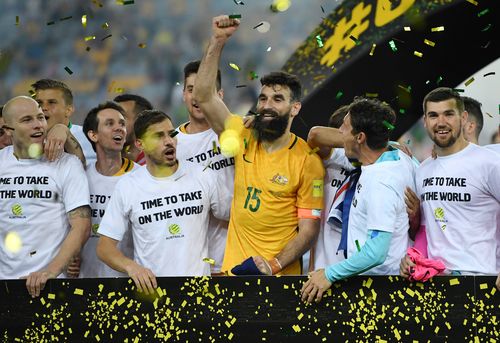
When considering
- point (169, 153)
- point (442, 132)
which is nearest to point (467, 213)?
point (442, 132)

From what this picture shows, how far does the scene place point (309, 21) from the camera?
8.16m

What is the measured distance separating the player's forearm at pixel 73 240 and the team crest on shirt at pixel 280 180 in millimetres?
1103

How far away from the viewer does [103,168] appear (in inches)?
220

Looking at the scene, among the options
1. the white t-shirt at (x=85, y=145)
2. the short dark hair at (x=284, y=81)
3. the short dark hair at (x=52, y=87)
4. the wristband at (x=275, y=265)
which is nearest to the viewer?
the wristband at (x=275, y=265)

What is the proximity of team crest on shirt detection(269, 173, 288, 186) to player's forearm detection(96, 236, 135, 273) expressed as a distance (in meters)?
0.93

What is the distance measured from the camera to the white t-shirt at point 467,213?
4.61 m

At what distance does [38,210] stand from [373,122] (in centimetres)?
201

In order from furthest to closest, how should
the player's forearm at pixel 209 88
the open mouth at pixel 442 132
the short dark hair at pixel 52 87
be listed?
the short dark hair at pixel 52 87
the player's forearm at pixel 209 88
the open mouth at pixel 442 132

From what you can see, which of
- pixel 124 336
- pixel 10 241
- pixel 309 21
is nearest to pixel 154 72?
pixel 309 21

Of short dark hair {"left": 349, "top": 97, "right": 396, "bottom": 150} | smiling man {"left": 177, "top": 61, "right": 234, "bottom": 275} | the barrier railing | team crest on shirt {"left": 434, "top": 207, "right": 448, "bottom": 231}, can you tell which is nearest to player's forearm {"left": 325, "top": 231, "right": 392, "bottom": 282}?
the barrier railing

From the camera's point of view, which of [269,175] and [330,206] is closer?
[269,175]

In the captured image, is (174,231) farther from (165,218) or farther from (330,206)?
(330,206)

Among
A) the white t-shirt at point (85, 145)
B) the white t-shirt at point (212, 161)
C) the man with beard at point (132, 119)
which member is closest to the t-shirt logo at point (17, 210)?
the white t-shirt at point (85, 145)

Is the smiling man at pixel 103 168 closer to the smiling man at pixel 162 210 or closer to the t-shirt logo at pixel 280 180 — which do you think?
the smiling man at pixel 162 210
